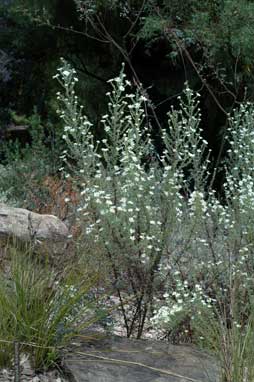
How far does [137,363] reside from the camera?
3666 millimetres

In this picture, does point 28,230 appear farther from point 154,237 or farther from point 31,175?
point 31,175

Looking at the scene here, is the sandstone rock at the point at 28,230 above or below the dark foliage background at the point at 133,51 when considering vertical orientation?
below

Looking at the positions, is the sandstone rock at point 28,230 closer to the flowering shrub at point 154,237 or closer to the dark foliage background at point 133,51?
the flowering shrub at point 154,237

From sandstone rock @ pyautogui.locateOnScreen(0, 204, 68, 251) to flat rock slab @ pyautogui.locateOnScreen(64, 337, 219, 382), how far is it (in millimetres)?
1054

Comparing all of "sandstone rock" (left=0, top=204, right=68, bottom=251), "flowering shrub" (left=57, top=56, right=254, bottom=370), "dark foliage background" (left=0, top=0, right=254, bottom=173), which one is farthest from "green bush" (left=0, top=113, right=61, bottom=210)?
"flowering shrub" (left=57, top=56, right=254, bottom=370)

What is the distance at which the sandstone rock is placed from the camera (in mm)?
4918

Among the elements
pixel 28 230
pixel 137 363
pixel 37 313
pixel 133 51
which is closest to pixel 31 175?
pixel 28 230

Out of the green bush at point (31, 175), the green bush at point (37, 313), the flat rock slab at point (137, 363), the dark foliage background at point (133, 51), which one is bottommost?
the flat rock slab at point (137, 363)

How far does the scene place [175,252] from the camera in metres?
4.83

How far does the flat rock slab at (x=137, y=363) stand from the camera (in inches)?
139

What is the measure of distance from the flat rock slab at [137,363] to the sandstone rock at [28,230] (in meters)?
1.05

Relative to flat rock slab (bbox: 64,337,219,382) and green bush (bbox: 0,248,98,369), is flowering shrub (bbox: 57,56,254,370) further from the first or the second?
green bush (bbox: 0,248,98,369)

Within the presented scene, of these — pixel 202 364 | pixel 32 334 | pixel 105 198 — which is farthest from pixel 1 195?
pixel 202 364

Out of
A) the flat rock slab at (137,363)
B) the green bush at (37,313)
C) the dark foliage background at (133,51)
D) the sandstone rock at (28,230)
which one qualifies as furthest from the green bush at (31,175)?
the flat rock slab at (137,363)
